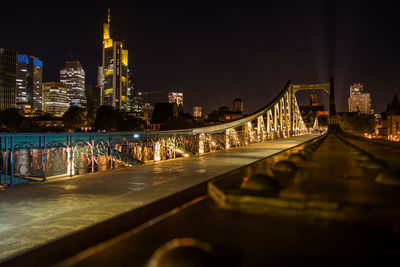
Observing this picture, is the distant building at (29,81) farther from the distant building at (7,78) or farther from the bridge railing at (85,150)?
the bridge railing at (85,150)

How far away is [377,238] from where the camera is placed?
1104 mm

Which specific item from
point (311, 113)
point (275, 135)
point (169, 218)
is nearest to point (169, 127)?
point (275, 135)

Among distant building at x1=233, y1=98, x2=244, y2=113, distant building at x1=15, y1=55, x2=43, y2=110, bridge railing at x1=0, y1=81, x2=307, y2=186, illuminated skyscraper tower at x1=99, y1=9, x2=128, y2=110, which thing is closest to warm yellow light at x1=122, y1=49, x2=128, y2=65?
illuminated skyscraper tower at x1=99, y1=9, x2=128, y2=110

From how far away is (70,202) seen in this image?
4.34 m

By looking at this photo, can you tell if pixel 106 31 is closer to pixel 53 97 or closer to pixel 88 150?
pixel 53 97

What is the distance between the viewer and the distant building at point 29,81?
16762cm

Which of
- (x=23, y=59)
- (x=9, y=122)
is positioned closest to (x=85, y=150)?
(x=9, y=122)

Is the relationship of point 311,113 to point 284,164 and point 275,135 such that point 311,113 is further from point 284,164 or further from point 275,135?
point 284,164

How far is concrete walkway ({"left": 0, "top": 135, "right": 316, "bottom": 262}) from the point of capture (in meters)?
3.03

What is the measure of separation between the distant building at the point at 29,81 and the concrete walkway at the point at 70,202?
190 m

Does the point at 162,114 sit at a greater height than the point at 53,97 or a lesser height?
lesser

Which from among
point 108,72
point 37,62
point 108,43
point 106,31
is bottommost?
point 108,72

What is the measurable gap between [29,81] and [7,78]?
166 ft

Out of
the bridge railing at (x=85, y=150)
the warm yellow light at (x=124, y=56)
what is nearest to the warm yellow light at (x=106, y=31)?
the warm yellow light at (x=124, y=56)
